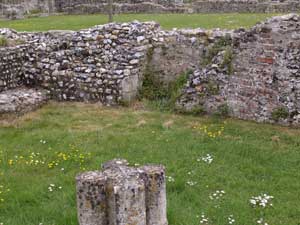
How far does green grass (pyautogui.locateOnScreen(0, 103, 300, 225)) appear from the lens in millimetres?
7143

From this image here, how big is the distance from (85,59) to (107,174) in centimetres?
838

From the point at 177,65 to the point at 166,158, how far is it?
4581mm

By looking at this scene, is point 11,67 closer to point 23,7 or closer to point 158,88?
point 158,88

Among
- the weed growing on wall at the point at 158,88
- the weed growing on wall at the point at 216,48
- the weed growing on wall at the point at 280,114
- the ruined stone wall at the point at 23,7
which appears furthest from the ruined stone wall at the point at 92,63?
the ruined stone wall at the point at 23,7

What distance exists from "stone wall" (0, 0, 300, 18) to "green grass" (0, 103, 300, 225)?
17323 millimetres

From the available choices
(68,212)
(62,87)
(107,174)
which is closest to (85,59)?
(62,87)

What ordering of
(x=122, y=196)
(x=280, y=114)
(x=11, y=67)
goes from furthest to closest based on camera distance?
(x=11, y=67), (x=280, y=114), (x=122, y=196)

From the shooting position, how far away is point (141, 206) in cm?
498

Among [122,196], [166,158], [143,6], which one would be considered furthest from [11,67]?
[143,6]

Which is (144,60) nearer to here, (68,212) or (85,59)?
(85,59)

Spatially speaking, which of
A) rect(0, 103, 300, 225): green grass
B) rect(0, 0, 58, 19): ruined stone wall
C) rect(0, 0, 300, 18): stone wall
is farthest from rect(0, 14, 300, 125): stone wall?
rect(0, 0, 300, 18): stone wall

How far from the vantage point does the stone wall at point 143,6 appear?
27.4 meters

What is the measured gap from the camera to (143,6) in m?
29.9

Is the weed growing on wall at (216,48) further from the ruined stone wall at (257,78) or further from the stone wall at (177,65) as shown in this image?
the ruined stone wall at (257,78)
